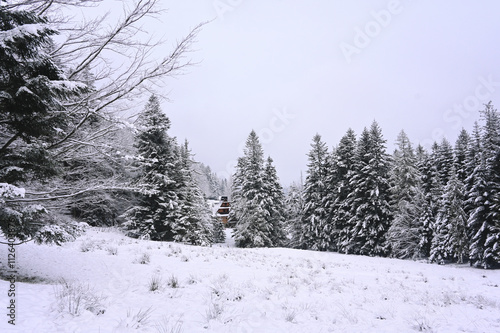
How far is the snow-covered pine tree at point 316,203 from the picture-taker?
30859 mm

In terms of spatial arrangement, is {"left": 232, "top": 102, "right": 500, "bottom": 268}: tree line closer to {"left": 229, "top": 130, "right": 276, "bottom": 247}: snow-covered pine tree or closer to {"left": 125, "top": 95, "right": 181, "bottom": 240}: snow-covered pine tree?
{"left": 229, "top": 130, "right": 276, "bottom": 247}: snow-covered pine tree

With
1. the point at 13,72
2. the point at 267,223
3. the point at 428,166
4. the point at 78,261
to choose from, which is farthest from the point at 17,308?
the point at 428,166

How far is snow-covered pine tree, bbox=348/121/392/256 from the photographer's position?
26.9 m

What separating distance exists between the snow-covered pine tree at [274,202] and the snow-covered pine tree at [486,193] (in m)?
18.2

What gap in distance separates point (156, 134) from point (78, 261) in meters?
15.3

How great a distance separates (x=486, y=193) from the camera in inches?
A: 819

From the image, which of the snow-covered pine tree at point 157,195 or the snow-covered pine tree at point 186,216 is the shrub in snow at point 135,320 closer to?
the snow-covered pine tree at point 157,195

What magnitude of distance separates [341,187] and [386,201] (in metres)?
4.75

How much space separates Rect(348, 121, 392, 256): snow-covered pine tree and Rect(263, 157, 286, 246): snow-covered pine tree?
27.8 feet

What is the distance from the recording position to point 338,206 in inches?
1201

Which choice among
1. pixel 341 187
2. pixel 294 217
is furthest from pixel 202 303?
pixel 294 217

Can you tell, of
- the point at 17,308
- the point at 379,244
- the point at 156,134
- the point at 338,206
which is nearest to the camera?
the point at 17,308

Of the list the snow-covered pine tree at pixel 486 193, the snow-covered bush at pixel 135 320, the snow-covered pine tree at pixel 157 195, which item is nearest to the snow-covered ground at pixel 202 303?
the snow-covered bush at pixel 135 320

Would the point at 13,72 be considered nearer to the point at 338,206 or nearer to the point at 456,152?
the point at 338,206
